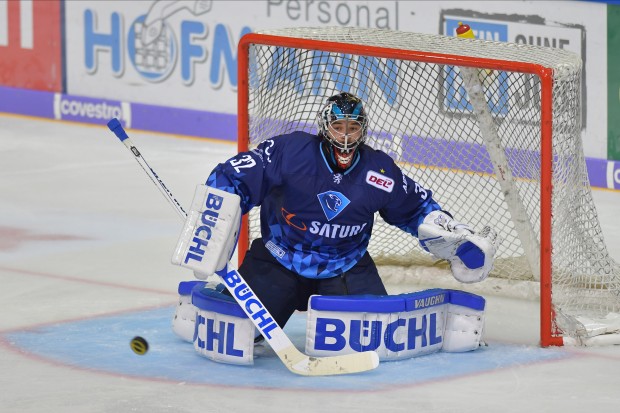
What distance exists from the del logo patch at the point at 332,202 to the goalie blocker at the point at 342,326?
297 millimetres

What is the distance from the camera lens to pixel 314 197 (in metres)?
5.11

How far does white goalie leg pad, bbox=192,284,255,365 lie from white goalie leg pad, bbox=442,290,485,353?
69cm

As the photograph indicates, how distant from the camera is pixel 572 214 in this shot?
558cm

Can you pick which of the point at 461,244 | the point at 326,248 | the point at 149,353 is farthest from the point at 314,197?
the point at 149,353

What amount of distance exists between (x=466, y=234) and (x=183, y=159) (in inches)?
159

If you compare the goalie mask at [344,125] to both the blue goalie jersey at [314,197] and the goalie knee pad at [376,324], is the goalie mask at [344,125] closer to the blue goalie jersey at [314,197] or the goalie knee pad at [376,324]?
the blue goalie jersey at [314,197]

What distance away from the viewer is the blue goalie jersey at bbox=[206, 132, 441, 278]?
16.7ft

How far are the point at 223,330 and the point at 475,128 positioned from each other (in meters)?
1.60

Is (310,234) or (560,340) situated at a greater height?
(310,234)

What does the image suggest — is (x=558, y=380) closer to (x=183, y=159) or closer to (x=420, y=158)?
(x=420, y=158)

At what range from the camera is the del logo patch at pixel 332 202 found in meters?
5.11

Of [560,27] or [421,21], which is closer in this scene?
[560,27]

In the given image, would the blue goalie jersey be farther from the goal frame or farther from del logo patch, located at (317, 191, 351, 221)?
the goal frame

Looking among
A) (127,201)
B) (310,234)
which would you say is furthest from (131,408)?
(127,201)
